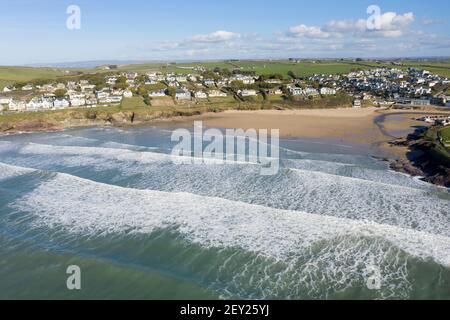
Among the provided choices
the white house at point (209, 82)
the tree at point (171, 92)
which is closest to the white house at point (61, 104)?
the tree at point (171, 92)

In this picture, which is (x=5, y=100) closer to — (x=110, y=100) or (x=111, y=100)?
(x=110, y=100)

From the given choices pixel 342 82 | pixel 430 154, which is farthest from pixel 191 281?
pixel 342 82

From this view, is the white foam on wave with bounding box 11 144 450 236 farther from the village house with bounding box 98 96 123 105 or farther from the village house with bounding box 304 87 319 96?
the village house with bounding box 304 87 319 96

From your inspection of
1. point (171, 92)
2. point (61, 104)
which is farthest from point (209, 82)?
point (61, 104)

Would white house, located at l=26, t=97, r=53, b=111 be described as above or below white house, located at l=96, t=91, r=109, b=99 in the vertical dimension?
below

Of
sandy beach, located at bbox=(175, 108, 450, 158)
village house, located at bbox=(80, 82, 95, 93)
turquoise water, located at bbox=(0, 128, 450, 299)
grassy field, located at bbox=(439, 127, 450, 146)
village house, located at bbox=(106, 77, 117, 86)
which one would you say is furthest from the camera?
village house, located at bbox=(106, 77, 117, 86)

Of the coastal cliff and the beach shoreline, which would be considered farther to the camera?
the beach shoreline

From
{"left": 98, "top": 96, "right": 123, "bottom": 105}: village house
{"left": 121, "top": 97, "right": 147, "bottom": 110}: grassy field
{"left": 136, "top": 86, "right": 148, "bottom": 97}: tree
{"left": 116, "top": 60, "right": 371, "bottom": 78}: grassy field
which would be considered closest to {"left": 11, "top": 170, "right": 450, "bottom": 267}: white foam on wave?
{"left": 121, "top": 97, "right": 147, "bottom": 110}: grassy field
